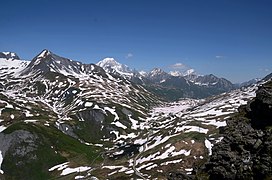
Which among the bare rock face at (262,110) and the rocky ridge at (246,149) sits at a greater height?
the bare rock face at (262,110)

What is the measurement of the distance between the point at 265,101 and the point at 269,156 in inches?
402

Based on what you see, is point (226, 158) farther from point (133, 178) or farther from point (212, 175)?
point (133, 178)

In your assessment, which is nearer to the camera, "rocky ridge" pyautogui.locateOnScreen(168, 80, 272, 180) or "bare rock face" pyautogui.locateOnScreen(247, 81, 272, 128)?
"rocky ridge" pyautogui.locateOnScreen(168, 80, 272, 180)

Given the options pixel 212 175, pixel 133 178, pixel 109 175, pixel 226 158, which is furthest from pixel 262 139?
pixel 109 175

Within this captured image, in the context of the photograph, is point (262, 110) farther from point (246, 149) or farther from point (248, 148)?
point (246, 149)

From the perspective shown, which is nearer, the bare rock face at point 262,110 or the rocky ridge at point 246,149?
the rocky ridge at point 246,149

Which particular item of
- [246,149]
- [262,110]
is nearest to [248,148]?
[246,149]

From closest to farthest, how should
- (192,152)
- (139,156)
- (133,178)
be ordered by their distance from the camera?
(133,178) < (192,152) < (139,156)

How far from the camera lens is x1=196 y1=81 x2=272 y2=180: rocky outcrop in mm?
37844

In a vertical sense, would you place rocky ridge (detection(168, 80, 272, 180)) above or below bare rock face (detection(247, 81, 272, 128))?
below

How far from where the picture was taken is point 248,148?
41.3m

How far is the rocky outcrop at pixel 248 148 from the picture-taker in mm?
37844

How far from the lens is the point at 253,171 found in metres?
37.8

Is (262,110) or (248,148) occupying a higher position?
(262,110)
